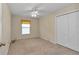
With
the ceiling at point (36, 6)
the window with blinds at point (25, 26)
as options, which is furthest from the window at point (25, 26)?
the ceiling at point (36, 6)

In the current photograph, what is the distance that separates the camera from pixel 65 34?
4293 mm

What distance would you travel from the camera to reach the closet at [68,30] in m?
3.60

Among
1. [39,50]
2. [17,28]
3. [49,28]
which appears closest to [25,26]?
[17,28]

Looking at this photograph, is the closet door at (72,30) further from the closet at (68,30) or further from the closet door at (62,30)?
the closet door at (62,30)

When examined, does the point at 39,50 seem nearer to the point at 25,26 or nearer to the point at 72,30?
the point at 72,30

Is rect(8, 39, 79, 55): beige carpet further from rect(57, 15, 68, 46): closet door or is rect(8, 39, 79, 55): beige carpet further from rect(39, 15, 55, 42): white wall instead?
rect(39, 15, 55, 42): white wall

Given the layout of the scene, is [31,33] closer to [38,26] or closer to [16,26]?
[38,26]

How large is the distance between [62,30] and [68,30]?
0.48m

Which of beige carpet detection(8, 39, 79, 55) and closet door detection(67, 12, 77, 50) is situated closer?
beige carpet detection(8, 39, 79, 55)

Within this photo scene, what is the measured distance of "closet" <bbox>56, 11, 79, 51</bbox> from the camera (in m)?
3.60

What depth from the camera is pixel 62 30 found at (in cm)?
452

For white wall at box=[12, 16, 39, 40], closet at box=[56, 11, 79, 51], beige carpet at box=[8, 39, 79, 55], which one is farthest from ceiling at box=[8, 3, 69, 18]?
white wall at box=[12, 16, 39, 40]
